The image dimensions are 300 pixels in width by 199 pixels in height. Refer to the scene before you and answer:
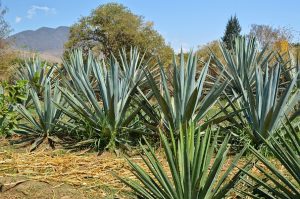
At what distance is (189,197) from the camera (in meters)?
2.73

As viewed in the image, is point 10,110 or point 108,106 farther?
point 10,110

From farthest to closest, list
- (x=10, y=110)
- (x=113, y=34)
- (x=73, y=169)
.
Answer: (x=113, y=34)
(x=10, y=110)
(x=73, y=169)

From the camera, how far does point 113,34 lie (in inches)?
1345

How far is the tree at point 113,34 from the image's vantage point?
3422 centimetres

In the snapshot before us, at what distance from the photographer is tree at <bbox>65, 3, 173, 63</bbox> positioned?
34.2 meters

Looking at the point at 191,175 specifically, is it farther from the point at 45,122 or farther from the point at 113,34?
the point at 113,34

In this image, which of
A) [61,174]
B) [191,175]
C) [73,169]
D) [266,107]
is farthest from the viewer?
[266,107]

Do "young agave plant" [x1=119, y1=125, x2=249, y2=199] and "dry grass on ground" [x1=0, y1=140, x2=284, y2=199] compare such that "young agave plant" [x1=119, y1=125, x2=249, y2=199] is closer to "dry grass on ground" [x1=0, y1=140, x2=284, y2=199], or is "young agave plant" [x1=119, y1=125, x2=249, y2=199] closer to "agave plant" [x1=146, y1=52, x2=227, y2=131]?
"dry grass on ground" [x1=0, y1=140, x2=284, y2=199]

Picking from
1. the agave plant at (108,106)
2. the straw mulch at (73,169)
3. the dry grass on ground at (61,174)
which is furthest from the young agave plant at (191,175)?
the agave plant at (108,106)

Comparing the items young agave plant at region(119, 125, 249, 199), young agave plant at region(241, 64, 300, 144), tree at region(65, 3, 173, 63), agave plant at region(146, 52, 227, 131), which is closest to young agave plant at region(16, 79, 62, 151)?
agave plant at region(146, 52, 227, 131)

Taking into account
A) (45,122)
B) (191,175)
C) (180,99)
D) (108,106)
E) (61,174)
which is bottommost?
(61,174)

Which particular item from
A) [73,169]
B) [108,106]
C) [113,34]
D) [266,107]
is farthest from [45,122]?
[113,34]

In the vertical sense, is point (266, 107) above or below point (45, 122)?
above

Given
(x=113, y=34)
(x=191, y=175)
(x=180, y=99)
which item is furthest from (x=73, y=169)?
(x=113, y=34)
